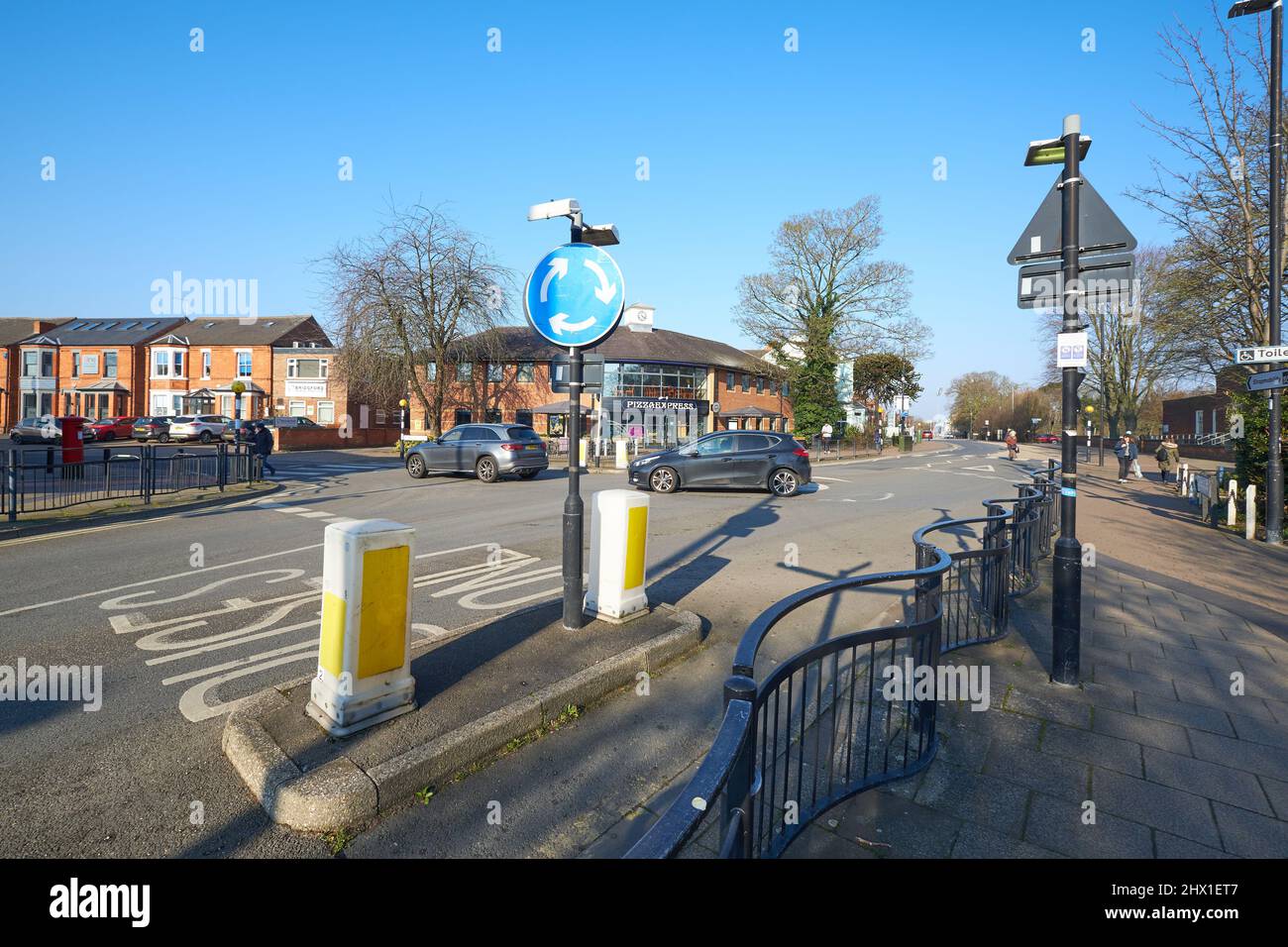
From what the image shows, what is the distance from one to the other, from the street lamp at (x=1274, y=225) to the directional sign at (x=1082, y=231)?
9.23 meters

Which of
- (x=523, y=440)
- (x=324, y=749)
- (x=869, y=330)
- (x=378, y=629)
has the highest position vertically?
(x=869, y=330)

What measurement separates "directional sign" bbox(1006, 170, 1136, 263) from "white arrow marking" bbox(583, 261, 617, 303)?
327cm

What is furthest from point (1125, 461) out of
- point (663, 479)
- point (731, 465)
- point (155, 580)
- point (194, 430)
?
point (194, 430)

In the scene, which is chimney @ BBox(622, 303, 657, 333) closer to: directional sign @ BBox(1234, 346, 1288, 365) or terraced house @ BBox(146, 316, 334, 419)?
terraced house @ BBox(146, 316, 334, 419)

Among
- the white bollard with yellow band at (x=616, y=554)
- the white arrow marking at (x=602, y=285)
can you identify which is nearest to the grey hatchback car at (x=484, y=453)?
the white bollard with yellow band at (x=616, y=554)

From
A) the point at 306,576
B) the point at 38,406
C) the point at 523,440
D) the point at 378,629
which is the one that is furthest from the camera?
the point at 38,406

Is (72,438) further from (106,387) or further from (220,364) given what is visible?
(106,387)

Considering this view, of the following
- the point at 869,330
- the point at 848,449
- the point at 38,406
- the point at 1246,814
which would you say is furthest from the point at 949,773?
the point at 38,406

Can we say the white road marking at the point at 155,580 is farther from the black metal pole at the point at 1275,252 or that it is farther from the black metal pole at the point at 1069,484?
the black metal pole at the point at 1275,252

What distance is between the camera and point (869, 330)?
39219 mm

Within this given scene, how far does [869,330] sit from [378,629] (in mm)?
40018

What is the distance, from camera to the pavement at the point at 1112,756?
2.84m

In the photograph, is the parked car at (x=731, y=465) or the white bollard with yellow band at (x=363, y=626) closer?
the white bollard with yellow band at (x=363, y=626)
